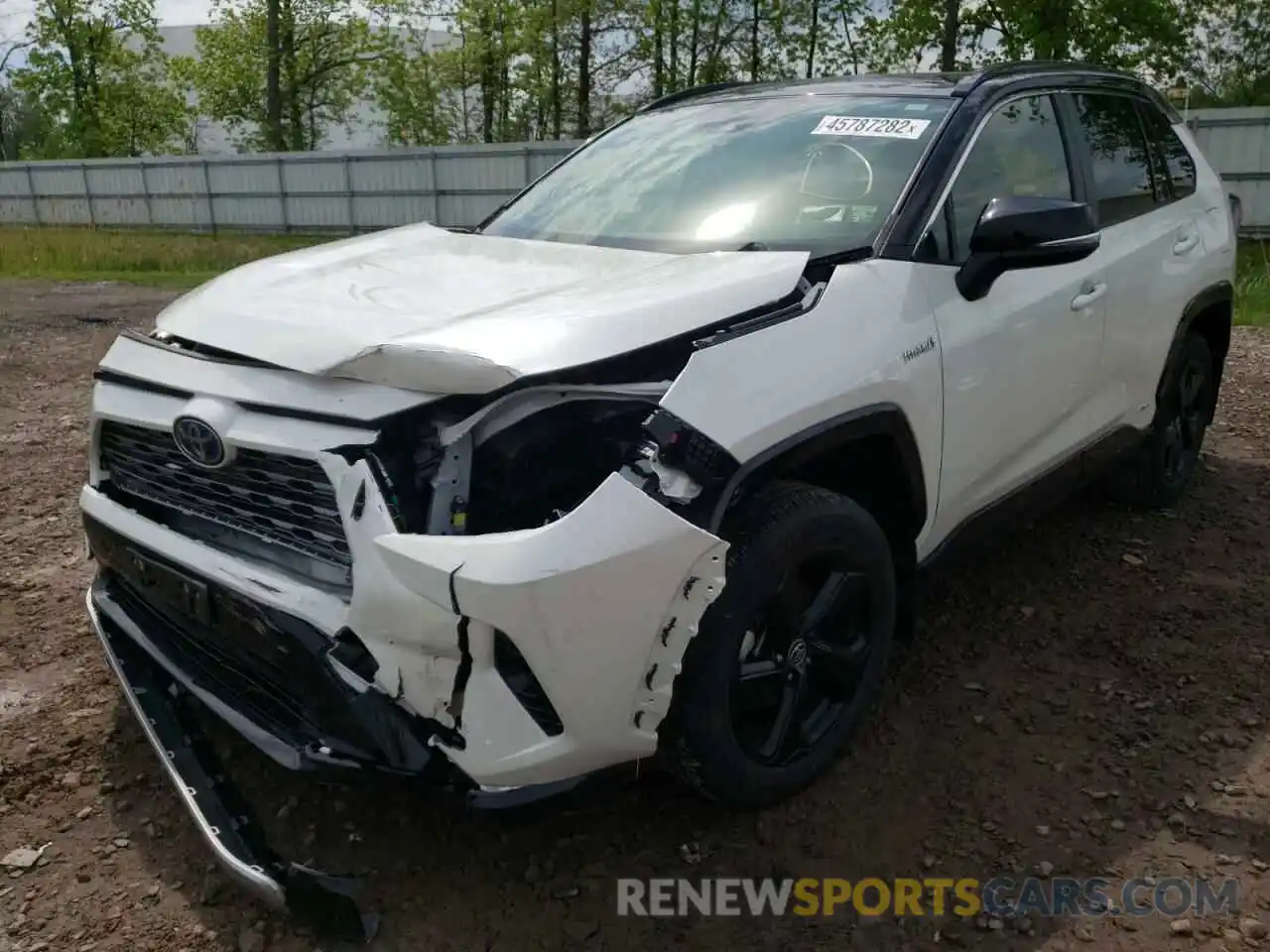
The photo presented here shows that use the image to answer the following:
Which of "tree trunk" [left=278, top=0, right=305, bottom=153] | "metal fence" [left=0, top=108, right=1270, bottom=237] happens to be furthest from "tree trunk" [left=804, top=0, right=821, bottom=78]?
"tree trunk" [left=278, top=0, right=305, bottom=153]

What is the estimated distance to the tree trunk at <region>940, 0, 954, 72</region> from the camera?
75.7 feet

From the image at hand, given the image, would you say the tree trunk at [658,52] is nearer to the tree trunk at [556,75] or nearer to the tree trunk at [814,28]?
the tree trunk at [556,75]

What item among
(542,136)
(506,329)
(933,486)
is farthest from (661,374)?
(542,136)

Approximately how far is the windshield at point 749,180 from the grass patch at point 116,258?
11.4m

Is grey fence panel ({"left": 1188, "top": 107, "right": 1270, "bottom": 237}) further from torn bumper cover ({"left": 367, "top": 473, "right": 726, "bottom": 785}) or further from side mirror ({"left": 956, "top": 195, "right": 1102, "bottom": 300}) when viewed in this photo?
torn bumper cover ({"left": 367, "top": 473, "right": 726, "bottom": 785})

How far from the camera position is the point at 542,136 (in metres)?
33.2

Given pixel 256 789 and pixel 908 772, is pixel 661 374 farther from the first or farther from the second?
→ pixel 256 789

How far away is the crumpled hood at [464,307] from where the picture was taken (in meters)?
2.16

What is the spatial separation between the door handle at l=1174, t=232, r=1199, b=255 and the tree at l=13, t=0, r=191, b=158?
4220 cm

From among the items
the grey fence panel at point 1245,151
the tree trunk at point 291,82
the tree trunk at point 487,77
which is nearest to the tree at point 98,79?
the tree trunk at point 291,82

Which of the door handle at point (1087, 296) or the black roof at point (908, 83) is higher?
the black roof at point (908, 83)

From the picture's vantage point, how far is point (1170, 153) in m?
4.27

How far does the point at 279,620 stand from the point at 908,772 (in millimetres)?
1642

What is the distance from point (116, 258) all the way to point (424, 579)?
17.4 metres
